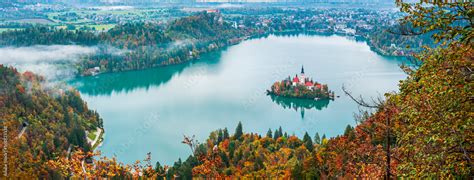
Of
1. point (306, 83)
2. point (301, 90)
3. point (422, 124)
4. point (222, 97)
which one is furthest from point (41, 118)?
point (422, 124)

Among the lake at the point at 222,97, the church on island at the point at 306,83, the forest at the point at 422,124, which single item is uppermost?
the forest at the point at 422,124

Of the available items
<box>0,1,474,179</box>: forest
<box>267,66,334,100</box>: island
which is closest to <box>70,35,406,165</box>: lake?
<box>267,66,334,100</box>: island

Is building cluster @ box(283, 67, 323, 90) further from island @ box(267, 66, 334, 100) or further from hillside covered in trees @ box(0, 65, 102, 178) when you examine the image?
hillside covered in trees @ box(0, 65, 102, 178)

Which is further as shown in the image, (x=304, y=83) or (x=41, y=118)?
(x=304, y=83)

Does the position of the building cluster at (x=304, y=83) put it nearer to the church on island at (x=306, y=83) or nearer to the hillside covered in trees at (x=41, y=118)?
the church on island at (x=306, y=83)

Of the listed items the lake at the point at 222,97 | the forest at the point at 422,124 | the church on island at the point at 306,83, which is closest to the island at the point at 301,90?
the church on island at the point at 306,83

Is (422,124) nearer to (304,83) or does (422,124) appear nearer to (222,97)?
(222,97)
